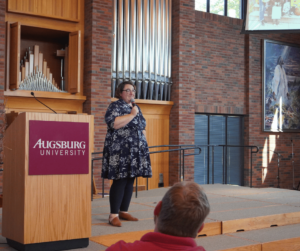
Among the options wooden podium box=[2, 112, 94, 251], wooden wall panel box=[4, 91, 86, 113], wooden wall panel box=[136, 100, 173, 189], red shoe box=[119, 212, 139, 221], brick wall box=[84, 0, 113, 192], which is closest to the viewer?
wooden podium box=[2, 112, 94, 251]

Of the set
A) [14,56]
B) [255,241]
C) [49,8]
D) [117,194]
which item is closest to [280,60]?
[49,8]

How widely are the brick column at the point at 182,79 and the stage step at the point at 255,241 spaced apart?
4588mm

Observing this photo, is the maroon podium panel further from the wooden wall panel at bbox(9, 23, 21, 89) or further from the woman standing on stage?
the wooden wall panel at bbox(9, 23, 21, 89)

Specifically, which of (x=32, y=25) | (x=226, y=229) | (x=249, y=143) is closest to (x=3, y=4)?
(x=32, y=25)

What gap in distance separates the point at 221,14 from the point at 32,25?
4899mm

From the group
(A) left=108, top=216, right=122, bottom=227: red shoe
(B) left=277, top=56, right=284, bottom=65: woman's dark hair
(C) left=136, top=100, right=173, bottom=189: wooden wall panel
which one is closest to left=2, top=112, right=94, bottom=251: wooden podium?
(A) left=108, top=216, right=122, bottom=227: red shoe

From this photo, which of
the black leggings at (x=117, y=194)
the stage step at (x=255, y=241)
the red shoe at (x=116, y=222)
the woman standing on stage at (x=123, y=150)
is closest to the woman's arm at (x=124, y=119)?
the woman standing on stage at (x=123, y=150)

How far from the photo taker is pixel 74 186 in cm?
293

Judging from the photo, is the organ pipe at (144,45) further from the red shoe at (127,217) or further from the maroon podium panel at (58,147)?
the maroon podium panel at (58,147)

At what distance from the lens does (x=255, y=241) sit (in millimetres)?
3666

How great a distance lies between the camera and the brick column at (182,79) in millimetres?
8680

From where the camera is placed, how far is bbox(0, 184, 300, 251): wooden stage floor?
347 centimetres

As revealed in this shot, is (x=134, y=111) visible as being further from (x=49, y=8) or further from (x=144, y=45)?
(x=144, y=45)

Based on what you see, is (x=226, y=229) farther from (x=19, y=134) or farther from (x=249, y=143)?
(x=249, y=143)
